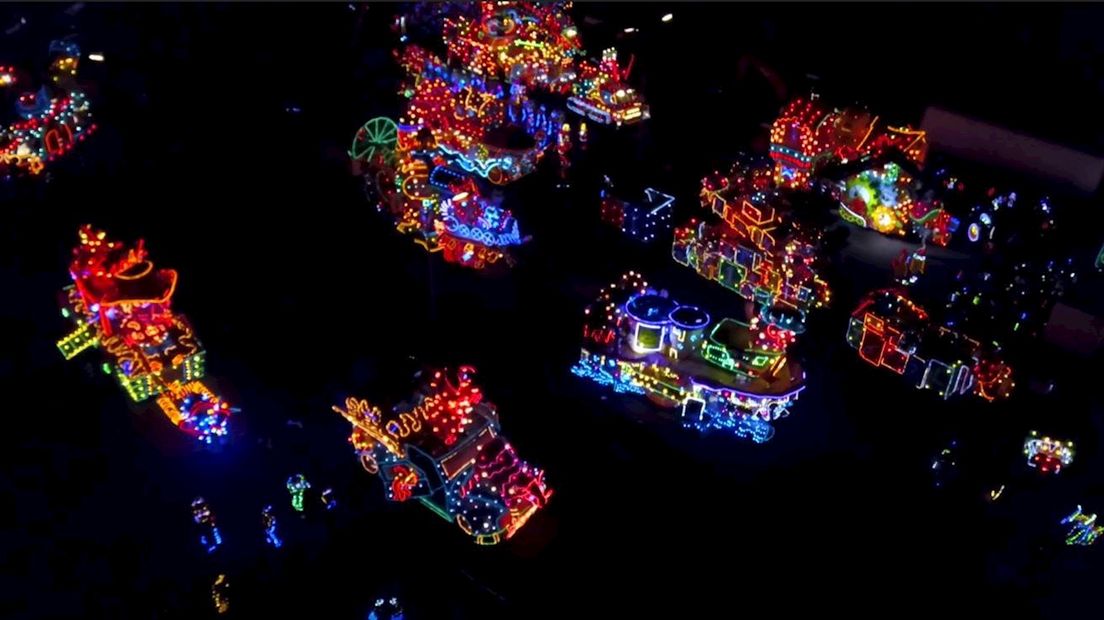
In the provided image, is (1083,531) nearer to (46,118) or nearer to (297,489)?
(297,489)

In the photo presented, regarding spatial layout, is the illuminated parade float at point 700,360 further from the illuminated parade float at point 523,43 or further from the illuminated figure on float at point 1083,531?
the illuminated parade float at point 523,43

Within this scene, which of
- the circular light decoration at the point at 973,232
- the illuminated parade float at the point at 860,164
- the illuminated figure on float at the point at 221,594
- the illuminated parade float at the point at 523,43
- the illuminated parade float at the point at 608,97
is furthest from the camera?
the illuminated parade float at the point at 523,43

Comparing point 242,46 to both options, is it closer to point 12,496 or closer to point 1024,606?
point 12,496

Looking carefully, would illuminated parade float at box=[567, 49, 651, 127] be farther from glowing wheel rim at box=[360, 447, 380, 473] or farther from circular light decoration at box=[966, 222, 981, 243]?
glowing wheel rim at box=[360, 447, 380, 473]

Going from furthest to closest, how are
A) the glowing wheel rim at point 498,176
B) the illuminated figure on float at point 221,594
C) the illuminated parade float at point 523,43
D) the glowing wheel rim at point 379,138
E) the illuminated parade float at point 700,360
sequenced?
the illuminated parade float at point 523,43, the glowing wheel rim at point 498,176, the glowing wheel rim at point 379,138, the illuminated parade float at point 700,360, the illuminated figure on float at point 221,594

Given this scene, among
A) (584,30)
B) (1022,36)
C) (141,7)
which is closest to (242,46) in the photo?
(141,7)

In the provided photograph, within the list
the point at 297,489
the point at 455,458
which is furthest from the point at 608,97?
the point at 297,489

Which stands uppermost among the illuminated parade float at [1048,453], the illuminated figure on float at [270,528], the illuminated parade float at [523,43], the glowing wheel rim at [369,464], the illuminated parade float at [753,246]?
the illuminated parade float at [523,43]

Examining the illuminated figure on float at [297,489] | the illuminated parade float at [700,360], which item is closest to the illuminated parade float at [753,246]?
the illuminated parade float at [700,360]
